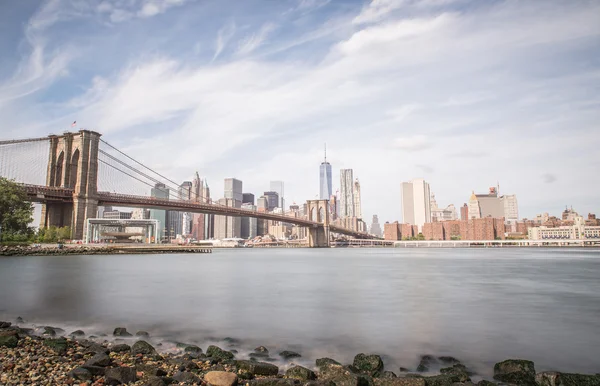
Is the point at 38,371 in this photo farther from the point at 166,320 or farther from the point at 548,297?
the point at 548,297

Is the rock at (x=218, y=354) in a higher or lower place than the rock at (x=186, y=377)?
lower

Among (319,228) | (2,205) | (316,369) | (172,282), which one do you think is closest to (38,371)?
(316,369)

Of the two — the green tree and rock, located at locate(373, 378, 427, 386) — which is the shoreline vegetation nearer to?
rock, located at locate(373, 378, 427, 386)

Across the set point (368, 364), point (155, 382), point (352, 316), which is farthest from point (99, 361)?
point (352, 316)

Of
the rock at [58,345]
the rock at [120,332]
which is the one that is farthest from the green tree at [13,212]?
the rock at [58,345]

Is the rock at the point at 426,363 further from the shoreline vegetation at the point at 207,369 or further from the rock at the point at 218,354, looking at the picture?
the rock at the point at 218,354

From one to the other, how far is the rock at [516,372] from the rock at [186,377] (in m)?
4.48

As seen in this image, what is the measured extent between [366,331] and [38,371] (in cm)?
652

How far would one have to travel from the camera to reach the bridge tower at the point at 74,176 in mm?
52219

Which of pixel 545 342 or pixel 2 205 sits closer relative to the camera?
pixel 545 342

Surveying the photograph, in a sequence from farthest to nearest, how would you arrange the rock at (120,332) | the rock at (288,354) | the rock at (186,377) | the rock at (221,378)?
the rock at (120,332)
the rock at (288,354)
the rock at (186,377)
the rock at (221,378)

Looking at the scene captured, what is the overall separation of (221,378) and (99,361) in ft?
6.77

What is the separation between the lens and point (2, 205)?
141ft

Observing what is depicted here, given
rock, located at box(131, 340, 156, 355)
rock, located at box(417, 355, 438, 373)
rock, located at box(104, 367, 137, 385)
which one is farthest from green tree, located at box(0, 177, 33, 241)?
rock, located at box(417, 355, 438, 373)
